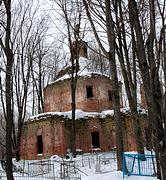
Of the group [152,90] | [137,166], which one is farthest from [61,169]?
[152,90]

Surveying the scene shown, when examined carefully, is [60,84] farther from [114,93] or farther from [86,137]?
[114,93]

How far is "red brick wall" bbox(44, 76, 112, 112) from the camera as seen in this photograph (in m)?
33.3

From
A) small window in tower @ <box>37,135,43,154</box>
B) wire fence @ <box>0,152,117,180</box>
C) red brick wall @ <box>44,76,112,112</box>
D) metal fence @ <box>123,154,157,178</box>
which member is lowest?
wire fence @ <box>0,152,117,180</box>

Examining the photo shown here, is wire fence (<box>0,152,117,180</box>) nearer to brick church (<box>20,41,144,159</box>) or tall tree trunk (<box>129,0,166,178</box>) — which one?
brick church (<box>20,41,144,159</box>)

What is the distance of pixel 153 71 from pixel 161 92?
239mm


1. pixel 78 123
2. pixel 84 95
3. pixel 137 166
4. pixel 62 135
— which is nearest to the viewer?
pixel 137 166

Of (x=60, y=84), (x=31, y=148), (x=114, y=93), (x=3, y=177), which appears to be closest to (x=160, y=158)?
(x=114, y=93)

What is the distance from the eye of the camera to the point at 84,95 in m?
33.5

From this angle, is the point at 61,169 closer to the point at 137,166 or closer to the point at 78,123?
the point at 137,166

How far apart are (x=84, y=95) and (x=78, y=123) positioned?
371 centimetres

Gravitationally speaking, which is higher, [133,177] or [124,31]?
[124,31]

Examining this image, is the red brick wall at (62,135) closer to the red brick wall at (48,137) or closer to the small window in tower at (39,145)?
the red brick wall at (48,137)

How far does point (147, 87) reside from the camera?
322 centimetres

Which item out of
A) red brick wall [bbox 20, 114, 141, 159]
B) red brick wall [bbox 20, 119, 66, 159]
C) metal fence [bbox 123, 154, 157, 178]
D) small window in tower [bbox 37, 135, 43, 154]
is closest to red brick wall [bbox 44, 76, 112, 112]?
red brick wall [bbox 20, 114, 141, 159]
